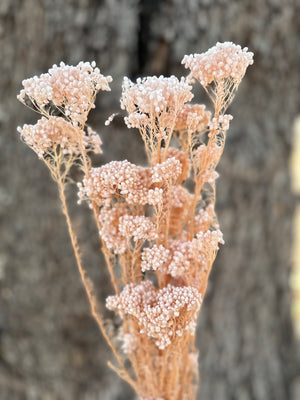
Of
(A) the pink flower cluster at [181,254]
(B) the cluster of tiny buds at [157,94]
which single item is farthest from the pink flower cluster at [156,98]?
(A) the pink flower cluster at [181,254]

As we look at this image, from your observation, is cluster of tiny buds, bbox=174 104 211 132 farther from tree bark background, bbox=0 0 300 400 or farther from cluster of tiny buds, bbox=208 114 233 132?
tree bark background, bbox=0 0 300 400

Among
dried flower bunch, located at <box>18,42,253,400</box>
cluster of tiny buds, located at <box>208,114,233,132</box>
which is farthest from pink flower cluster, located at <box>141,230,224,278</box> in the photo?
cluster of tiny buds, located at <box>208,114,233,132</box>

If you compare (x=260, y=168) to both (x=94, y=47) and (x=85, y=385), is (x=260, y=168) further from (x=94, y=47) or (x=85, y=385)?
(x=85, y=385)

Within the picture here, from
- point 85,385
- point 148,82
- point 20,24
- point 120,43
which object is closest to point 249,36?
point 120,43

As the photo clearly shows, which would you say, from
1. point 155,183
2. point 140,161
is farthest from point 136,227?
point 140,161

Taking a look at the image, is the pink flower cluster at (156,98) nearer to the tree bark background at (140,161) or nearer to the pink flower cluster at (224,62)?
the pink flower cluster at (224,62)
